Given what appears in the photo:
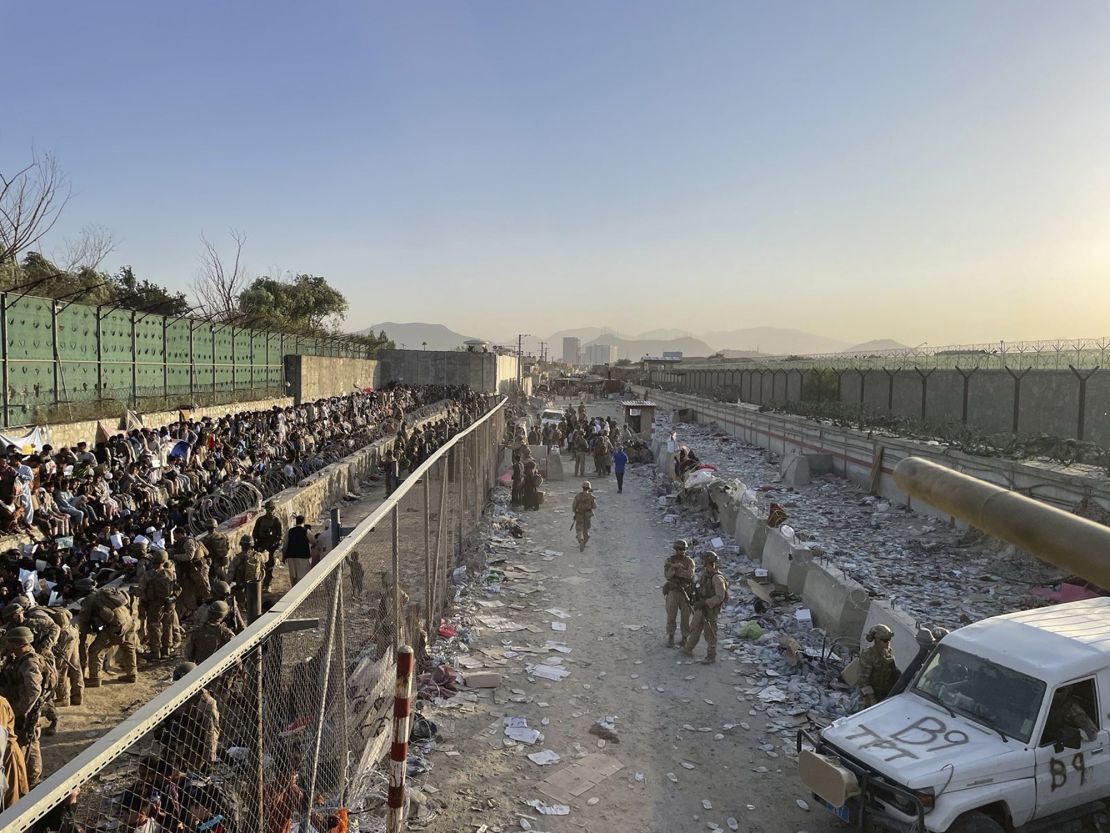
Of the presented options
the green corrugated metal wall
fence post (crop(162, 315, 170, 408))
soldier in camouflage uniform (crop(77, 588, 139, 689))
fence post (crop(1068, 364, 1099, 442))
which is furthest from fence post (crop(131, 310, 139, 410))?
fence post (crop(1068, 364, 1099, 442))

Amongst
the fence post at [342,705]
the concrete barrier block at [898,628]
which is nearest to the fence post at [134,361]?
the fence post at [342,705]

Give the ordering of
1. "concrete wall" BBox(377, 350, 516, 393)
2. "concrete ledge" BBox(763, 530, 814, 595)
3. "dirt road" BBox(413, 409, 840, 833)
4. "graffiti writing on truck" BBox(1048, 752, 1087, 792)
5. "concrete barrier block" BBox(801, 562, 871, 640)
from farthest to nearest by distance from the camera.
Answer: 1. "concrete wall" BBox(377, 350, 516, 393)
2. "concrete ledge" BBox(763, 530, 814, 595)
3. "concrete barrier block" BBox(801, 562, 871, 640)
4. "dirt road" BBox(413, 409, 840, 833)
5. "graffiti writing on truck" BBox(1048, 752, 1087, 792)

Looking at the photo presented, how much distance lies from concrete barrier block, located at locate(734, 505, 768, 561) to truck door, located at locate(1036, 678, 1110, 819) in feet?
22.1

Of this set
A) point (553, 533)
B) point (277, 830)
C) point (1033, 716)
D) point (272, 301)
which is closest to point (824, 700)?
point (1033, 716)

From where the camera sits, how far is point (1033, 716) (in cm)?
453

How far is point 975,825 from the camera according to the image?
430 cm

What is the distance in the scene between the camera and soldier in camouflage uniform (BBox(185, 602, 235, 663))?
19.1ft

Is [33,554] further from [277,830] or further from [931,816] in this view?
[931,816]

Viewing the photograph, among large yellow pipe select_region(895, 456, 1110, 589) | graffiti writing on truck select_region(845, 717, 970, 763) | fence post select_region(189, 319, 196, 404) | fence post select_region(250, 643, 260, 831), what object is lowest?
A: graffiti writing on truck select_region(845, 717, 970, 763)

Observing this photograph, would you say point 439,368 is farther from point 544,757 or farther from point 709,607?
point 544,757

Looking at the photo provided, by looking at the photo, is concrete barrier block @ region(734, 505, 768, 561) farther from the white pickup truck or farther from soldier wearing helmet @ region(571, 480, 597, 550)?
the white pickup truck

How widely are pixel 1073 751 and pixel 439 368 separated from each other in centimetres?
4499

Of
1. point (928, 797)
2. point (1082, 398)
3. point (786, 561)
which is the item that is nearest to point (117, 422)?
point (786, 561)

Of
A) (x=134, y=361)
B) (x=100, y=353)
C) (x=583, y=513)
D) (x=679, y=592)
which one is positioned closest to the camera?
(x=679, y=592)
